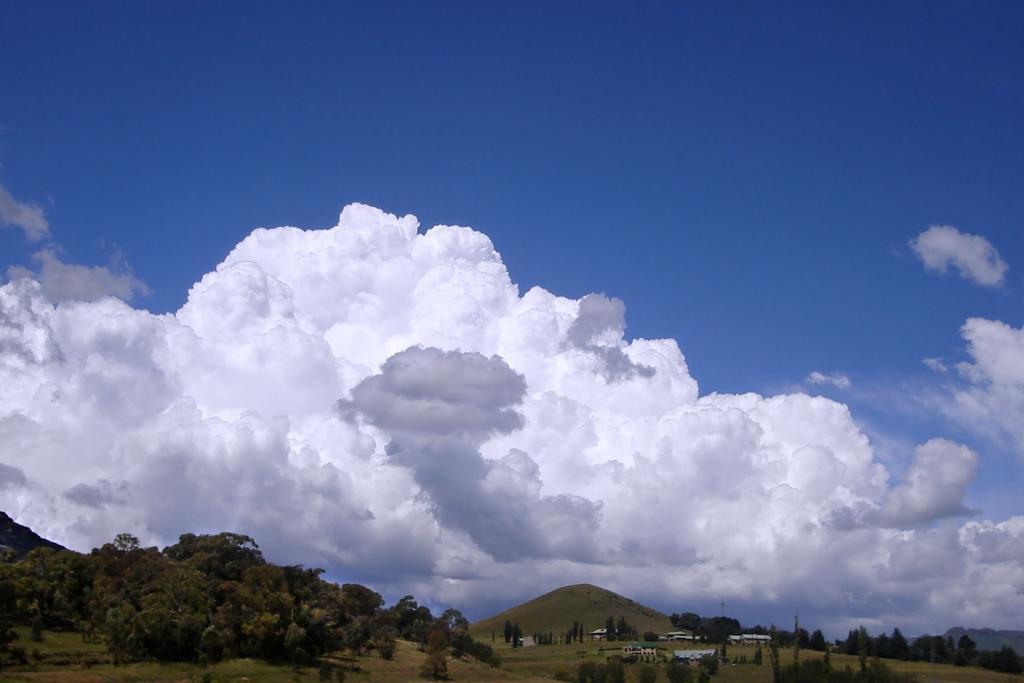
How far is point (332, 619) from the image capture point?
198 m

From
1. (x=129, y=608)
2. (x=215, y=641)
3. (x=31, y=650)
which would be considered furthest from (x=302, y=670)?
(x=31, y=650)

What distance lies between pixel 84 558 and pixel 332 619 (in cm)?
4748

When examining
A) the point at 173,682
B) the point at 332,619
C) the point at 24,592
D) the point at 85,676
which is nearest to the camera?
the point at 85,676

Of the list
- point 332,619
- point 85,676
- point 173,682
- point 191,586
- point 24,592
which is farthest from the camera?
point 332,619

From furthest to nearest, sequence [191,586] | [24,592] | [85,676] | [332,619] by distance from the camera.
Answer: [332,619], [191,586], [24,592], [85,676]

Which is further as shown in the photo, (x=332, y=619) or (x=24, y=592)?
(x=332, y=619)

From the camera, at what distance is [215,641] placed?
6855 inches

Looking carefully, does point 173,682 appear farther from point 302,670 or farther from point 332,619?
point 332,619

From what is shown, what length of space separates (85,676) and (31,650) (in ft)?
39.6

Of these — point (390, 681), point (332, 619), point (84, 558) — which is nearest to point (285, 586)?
point (332, 619)

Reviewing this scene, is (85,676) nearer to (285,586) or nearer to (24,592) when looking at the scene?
(24,592)

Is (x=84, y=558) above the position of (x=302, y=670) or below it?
above

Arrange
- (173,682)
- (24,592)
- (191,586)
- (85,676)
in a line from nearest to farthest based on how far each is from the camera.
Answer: (85,676) → (173,682) → (24,592) → (191,586)

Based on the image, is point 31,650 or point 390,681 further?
point 390,681
